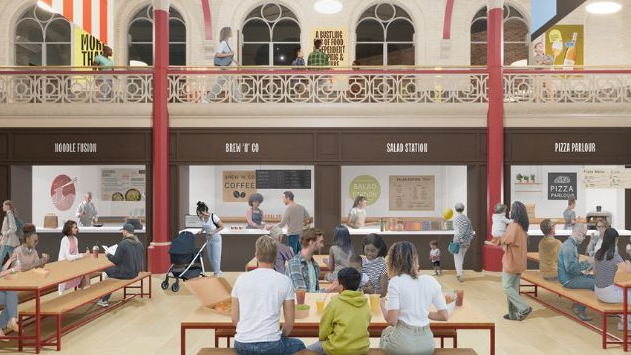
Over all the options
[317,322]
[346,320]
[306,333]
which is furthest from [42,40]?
[346,320]

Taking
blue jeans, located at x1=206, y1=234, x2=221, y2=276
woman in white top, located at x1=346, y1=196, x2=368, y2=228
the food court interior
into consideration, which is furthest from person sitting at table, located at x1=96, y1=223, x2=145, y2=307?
woman in white top, located at x1=346, y1=196, x2=368, y2=228

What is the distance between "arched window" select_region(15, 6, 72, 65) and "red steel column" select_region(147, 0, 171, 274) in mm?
5977

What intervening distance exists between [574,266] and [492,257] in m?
4.59

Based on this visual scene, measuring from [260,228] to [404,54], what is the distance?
7803mm

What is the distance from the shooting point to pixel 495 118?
1234cm

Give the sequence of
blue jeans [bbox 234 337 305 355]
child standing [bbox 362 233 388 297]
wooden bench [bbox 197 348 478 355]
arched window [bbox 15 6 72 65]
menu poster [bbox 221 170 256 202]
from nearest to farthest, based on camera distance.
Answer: blue jeans [bbox 234 337 305 355]
wooden bench [bbox 197 348 478 355]
child standing [bbox 362 233 388 297]
menu poster [bbox 221 170 256 202]
arched window [bbox 15 6 72 65]

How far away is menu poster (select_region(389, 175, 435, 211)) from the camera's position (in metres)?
13.7

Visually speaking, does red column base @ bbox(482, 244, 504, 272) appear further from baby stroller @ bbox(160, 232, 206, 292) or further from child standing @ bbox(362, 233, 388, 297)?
child standing @ bbox(362, 233, 388, 297)

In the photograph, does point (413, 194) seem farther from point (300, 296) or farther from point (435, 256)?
point (300, 296)

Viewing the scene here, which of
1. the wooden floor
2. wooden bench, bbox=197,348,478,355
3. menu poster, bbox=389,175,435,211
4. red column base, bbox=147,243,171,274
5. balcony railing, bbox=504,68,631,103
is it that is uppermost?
balcony railing, bbox=504,68,631,103

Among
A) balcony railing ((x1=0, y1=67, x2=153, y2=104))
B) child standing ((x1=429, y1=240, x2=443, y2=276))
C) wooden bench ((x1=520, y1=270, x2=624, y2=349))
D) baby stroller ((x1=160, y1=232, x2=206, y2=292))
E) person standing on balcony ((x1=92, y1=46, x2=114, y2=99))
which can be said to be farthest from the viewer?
person standing on balcony ((x1=92, y1=46, x2=114, y2=99))

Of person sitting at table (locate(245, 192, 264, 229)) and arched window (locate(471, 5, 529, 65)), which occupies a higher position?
arched window (locate(471, 5, 529, 65))

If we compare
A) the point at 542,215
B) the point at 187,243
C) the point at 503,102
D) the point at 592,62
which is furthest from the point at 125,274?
the point at 592,62

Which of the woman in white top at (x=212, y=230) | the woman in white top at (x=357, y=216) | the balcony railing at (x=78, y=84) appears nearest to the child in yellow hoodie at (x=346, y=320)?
the woman in white top at (x=212, y=230)
